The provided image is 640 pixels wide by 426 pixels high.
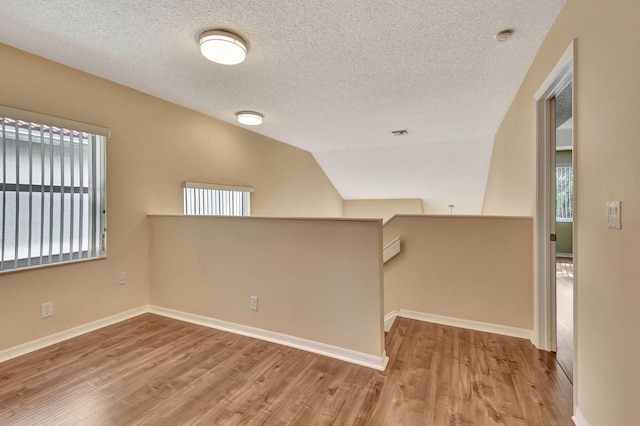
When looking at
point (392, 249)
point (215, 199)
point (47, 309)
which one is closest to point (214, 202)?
point (215, 199)

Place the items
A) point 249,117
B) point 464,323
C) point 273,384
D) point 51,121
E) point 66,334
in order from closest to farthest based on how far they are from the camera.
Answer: point 273,384 → point 51,121 → point 66,334 → point 464,323 → point 249,117

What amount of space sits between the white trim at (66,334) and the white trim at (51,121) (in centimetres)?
187

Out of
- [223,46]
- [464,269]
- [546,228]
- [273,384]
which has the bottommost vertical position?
[273,384]

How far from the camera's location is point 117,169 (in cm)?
305

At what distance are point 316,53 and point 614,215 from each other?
2212mm

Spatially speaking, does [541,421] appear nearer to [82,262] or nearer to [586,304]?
[586,304]

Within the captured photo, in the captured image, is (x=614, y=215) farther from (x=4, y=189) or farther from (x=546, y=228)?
(x=4, y=189)

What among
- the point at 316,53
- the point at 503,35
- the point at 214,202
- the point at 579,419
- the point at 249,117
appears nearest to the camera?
the point at 579,419

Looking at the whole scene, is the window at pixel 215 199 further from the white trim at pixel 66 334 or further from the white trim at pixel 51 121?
the white trim at pixel 66 334

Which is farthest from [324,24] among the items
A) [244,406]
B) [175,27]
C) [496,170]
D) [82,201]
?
[496,170]

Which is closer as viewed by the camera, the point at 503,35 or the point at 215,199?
the point at 503,35

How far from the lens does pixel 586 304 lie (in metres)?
1.53

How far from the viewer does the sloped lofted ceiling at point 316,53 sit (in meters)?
1.89

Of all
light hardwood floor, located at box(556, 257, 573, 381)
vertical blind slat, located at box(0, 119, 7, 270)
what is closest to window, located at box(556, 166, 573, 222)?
light hardwood floor, located at box(556, 257, 573, 381)
